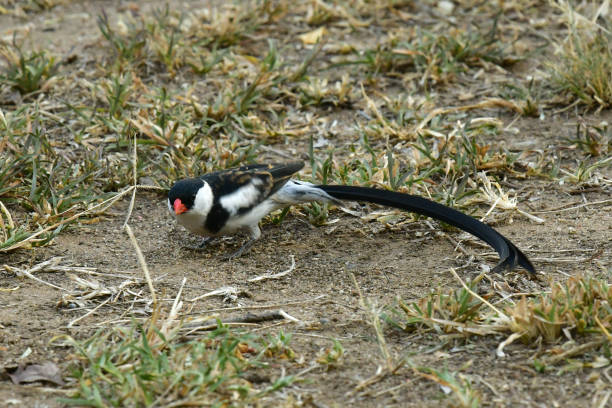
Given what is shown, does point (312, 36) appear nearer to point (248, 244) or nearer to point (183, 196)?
point (248, 244)

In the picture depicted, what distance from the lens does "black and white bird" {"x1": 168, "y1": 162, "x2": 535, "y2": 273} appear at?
4418mm

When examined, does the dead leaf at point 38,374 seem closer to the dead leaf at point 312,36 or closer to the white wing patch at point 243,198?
the white wing patch at point 243,198

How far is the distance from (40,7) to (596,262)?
18.0ft

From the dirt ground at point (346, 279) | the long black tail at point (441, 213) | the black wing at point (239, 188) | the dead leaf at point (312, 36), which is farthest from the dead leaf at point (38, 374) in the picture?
the dead leaf at point (312, 36)

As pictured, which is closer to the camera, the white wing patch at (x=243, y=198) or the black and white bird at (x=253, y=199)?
the black and white bird at (x=253, y=199)

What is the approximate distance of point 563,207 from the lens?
487 cm

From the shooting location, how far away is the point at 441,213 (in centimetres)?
442

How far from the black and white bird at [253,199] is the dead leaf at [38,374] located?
1.35 metres

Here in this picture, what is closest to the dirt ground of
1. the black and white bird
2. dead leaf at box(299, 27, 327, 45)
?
the black and white bird

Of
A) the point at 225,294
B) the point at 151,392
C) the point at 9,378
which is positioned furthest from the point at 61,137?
the point at 151,392

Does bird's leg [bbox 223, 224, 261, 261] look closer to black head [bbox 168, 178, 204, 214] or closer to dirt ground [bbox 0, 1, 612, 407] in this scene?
dirt ground [bbox 0, 1, 612, 407]

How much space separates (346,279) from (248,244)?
0.70 metres

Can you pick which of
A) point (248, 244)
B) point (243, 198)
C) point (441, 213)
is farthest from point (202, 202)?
point (441, 213)

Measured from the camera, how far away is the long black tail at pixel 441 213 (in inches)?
158
